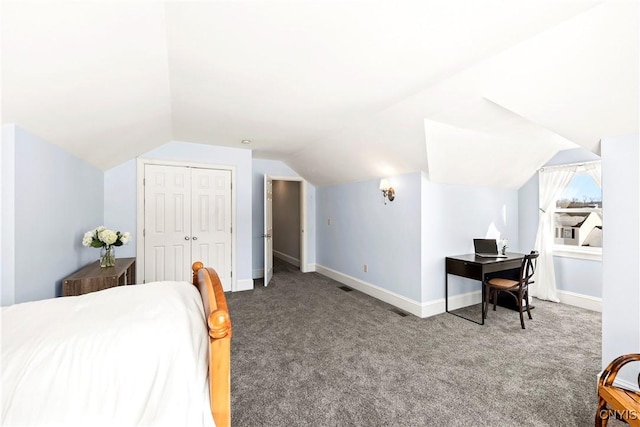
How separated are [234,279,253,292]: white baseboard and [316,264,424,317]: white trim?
64.1 inches

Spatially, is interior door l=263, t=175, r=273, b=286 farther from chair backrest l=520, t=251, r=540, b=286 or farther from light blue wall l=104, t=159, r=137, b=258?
chair backrest l=520, t=251, r=540, b=286

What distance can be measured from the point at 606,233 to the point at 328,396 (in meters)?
2.41

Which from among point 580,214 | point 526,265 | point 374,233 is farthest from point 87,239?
point 580,214

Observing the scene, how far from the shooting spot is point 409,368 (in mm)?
2322

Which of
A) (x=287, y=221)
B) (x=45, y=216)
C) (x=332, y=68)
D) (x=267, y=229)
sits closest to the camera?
(x=332, y=68)

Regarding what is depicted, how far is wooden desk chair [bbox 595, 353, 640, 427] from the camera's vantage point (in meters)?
1.28

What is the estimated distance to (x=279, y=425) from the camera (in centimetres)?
170

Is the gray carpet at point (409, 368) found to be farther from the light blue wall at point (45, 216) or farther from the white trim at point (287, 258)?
the white trim at point (287, 258)

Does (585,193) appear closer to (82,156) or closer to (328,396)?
(328,396)

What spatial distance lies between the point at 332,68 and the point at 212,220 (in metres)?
3.31

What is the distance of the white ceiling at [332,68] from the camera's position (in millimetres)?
1416

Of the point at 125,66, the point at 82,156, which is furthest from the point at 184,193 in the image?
the point at 125,66

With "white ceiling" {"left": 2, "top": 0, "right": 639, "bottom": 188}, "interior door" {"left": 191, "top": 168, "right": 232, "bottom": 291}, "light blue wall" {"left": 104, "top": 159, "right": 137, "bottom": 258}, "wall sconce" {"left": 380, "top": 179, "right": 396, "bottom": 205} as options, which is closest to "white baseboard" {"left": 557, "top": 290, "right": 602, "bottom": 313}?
"white ceiling" {"left": 2, "top": 0, "right": 639, "bottom": 188}

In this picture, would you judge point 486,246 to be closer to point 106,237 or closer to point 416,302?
point 416,302
